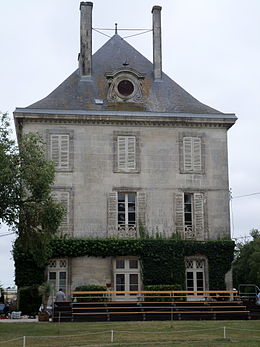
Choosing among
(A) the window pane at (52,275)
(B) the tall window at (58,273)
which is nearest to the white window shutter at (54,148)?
(B) the tall window at (58,273)

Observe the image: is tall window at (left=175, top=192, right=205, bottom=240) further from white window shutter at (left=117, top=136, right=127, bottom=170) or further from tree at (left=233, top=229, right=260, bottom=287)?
tree at (left=233, top=229, right=260, bottom=287)

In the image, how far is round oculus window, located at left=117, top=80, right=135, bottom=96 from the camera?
3180 cm

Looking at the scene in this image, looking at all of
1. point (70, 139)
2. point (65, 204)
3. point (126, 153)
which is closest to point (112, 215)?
point (65, 204)

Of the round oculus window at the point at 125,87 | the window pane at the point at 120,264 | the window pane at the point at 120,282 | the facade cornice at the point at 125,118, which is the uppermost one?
the round oculus window at the point at 125,87

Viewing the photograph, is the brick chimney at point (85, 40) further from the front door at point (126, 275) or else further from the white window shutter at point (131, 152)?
the front door at point (126, 275)

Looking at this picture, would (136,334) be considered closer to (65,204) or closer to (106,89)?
(65,204)

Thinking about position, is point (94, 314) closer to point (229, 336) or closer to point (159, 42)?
point (229, 336)

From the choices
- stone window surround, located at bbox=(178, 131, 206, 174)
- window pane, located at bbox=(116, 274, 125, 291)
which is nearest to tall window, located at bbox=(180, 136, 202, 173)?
stone window surround, located at bbox=(178, 131, 206, 174)

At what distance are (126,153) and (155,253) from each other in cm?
492

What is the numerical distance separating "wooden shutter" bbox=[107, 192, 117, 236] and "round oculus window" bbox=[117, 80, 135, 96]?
537 cm

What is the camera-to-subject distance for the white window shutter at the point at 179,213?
99.3 feet

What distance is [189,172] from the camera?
30.9 meters

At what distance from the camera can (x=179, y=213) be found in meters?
30.4

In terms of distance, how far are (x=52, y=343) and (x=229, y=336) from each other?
16.0 ft
